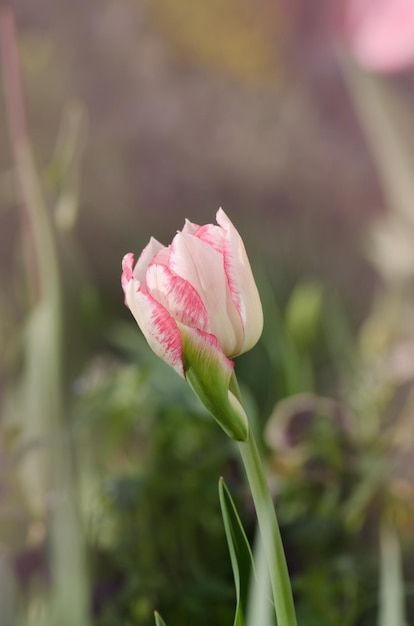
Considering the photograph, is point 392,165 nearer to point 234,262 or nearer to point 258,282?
point 258,282

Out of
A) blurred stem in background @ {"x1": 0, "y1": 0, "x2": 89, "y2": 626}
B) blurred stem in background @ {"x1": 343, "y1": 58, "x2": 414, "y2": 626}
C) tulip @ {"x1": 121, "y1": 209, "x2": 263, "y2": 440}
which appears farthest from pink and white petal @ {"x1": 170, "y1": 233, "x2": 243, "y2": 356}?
blurred stem in background @ {"x1": 343, "y1": 58, "x2": 414, "y2": 626}

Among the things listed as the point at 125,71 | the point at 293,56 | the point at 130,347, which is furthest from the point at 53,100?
the point at 130,347

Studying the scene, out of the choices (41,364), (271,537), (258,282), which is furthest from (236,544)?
(258,282)

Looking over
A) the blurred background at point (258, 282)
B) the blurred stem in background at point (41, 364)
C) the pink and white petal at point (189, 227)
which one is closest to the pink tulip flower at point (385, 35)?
the blurred background at point (258, 282)

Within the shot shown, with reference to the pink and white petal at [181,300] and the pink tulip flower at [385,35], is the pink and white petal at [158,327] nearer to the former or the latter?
the pink and white petal at [181,300]

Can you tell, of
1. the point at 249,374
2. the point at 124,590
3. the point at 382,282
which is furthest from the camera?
the point at 382,282

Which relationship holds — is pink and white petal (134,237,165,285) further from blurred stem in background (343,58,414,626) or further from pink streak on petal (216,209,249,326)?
blurred stem in background (343,58,414,626)

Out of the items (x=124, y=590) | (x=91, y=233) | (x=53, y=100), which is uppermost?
(x=53, y=100)

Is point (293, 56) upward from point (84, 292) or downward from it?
upward

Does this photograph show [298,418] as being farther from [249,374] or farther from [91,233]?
[91,233]
